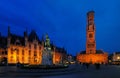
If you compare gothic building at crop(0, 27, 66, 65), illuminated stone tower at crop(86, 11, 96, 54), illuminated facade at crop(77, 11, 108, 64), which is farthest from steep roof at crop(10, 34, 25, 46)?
illuminated stone tower at crop(86, 11, 96, 54)

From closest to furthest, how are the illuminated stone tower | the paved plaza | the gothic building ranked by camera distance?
the paved plaza
the gothic building
the illuminated stone tower

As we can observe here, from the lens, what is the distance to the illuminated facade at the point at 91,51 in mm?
156875

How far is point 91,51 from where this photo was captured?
6383 inches

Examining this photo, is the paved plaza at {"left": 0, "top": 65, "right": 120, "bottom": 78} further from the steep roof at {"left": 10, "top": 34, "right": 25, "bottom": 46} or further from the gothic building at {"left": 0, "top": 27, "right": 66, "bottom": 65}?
the steep roof at {"left": 10, "top": 34, "right": 25, "bottom": 46}

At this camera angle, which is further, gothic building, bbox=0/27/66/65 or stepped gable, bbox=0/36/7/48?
stepped gable, bbox=0/36/7/48

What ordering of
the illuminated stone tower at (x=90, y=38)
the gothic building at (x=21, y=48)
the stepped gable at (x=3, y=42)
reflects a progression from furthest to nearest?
the illuminated stone tower at (x=90, y=38) < the stepped gable at (x=3, y=42) < the gothic building at (x=21, y=48)

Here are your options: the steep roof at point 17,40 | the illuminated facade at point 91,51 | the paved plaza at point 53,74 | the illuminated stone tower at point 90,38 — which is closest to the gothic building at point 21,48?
the steep roof at point 17,40

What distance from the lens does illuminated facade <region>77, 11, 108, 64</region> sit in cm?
15688

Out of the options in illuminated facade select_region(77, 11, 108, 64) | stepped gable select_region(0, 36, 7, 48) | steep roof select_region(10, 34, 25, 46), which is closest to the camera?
stepped gable select_region(0, 36, 7, 48)

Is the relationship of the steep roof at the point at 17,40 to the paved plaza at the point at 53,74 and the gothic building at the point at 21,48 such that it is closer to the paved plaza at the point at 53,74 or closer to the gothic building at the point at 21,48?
the gothic building at the point at 21,48

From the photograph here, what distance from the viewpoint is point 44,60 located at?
58.4 metres

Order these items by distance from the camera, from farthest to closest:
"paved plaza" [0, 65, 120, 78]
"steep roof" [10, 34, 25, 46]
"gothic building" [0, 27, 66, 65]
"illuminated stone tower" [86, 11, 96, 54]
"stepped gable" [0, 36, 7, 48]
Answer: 1. "illuminated stone tower" [86, 11, 96, 54]
2. "steep roof" [10, 34, 25, 46]
3. "stepped gable" [0, 36, 7, 48]
4. "gothic building" [0, 27, 66, 65]
5. "paved plaza" [0, 65, 120, 78]

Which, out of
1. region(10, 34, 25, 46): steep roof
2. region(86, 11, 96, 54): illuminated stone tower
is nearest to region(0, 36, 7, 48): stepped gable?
region(10, 34, 25, 46): steep roof

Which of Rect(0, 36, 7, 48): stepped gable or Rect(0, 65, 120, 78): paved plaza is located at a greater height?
Rect(0, 36, 7, 48): stepped gable
